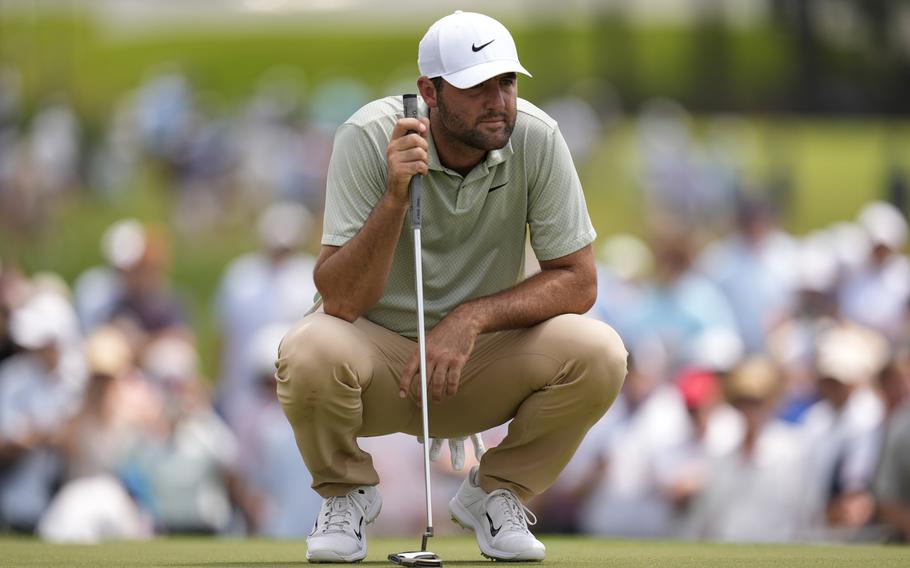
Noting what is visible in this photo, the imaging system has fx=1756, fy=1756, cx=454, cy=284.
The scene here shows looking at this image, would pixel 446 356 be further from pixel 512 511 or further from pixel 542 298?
pixel 512 511

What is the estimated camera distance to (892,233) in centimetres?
1152

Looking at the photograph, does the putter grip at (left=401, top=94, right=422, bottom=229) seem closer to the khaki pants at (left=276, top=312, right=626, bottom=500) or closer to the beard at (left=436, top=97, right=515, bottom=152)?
the beard at (left=436, top=97, right=515, bottom=152)

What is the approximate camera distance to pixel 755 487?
8.27m

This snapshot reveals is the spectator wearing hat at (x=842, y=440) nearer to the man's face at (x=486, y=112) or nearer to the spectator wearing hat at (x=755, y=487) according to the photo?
the spectator wearing hat at (x=755, y=487)

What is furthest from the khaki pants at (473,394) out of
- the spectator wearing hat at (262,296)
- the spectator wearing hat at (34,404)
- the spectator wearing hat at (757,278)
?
the spectator wearing hat at (757,278)

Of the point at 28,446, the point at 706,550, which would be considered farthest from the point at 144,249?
the point at 706,550

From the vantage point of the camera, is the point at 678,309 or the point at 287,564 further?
the point at 678,309

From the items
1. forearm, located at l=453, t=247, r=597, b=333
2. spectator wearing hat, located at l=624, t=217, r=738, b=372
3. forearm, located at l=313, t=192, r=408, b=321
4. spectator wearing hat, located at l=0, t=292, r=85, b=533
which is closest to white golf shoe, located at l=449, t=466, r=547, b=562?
forearm, located at l=453, t=247, r=597, b=333

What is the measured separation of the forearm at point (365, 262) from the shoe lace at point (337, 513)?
1.95 feet

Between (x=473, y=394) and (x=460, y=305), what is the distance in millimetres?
350

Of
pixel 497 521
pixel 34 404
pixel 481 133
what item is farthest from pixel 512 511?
pixel 34 404

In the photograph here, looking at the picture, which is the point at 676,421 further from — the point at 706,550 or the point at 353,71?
the point at 353,71

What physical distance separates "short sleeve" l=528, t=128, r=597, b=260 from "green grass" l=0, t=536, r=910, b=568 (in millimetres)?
946

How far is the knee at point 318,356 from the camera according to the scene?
509 centimetres
